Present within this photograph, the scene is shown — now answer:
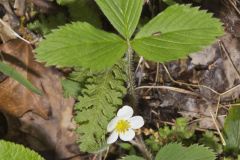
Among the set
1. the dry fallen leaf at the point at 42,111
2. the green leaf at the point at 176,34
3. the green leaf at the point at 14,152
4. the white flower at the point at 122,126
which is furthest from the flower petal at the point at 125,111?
the green leaf at the point at 14,152

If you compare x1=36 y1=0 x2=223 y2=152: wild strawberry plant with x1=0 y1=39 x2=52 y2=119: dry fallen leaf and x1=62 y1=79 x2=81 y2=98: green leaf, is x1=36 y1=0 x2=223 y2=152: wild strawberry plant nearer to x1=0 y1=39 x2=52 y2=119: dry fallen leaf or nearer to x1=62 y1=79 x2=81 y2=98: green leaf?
x1=62 y1=79 x2=81 y2=98: green leaf

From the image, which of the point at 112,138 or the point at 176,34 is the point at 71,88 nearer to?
the point at 112,138

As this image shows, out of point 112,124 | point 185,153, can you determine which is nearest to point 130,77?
point 112,124

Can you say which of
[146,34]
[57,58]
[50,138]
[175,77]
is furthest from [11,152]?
[175,77]

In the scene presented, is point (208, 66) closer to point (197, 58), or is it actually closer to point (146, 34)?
point (197, 58)

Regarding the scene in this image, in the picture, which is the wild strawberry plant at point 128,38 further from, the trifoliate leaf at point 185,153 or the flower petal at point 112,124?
the trifoliate leaf at point 185,153

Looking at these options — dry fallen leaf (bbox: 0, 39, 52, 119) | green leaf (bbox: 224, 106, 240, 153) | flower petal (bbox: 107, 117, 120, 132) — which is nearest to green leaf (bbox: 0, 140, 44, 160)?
flower petal (bbox: 107, 117, 120, 132)
